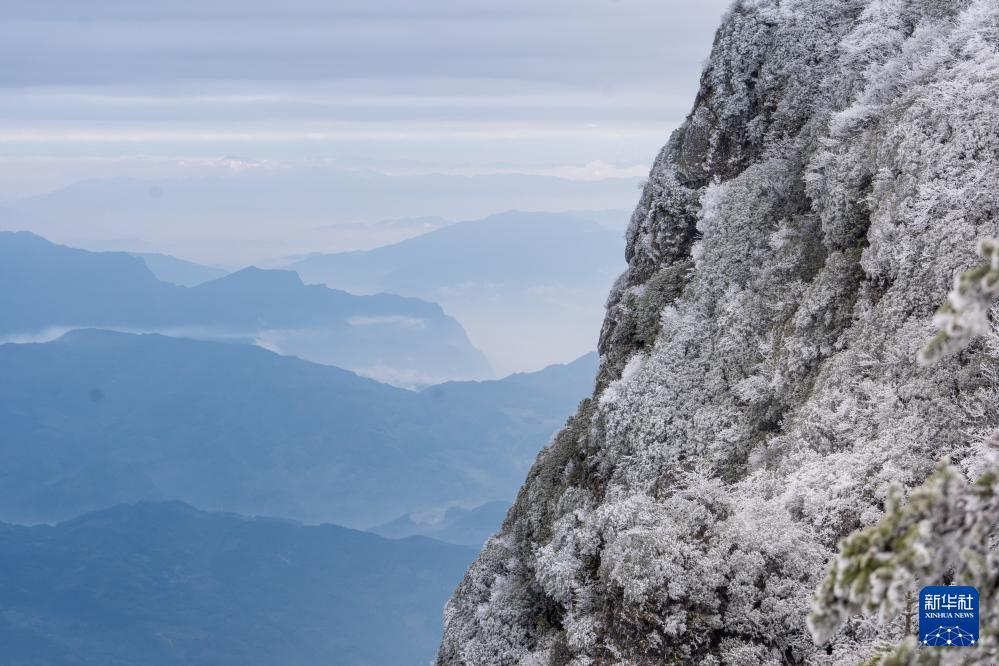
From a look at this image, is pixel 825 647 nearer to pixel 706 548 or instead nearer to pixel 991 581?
pixel 706 548

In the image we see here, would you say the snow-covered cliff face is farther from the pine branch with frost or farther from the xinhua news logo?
the pine branch with frost

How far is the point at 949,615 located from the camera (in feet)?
27.1

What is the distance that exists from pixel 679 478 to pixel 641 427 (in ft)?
10.7

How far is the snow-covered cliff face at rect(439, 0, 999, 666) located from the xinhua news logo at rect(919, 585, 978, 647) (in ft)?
16.9

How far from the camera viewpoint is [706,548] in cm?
1650

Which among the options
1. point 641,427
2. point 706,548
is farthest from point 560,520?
point 706,548

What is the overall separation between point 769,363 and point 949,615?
13114 millimetres

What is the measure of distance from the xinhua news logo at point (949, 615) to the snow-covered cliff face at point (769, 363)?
16.9 feet

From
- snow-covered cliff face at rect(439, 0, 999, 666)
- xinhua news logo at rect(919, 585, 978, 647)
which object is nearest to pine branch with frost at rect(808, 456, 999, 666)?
xinhua news logo at rect(919, 585, 978, 647)

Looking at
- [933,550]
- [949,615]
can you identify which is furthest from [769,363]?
[933,550]

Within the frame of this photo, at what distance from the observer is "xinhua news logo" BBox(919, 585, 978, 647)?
8.00 meters

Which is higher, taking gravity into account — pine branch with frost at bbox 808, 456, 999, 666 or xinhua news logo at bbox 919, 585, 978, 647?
pine branch with frost at bbox 808, 456, 999, 666

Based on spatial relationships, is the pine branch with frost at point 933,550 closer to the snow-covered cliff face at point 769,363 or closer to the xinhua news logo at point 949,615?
the xinhua news logo at point 949,615

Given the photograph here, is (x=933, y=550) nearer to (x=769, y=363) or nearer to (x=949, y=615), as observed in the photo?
(x=949, y=615)
